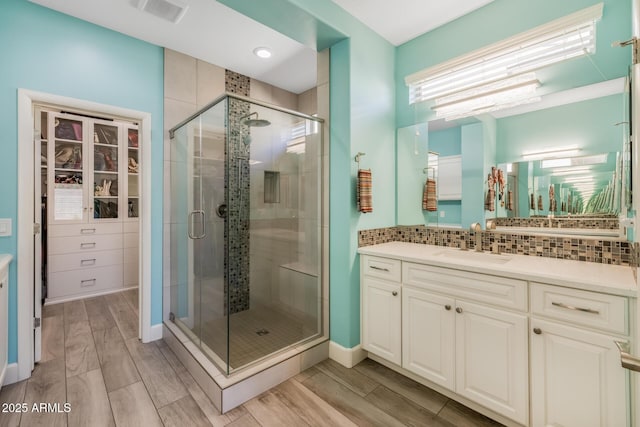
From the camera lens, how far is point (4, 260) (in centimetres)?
181

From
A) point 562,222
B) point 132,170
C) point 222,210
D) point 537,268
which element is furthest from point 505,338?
point 132,170

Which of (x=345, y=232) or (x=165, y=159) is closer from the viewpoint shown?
(x=345, y=232)

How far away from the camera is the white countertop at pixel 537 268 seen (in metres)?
1.27

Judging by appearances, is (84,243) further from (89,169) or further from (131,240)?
(89,169)

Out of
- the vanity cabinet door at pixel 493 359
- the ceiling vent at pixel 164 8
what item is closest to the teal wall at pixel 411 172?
the vanity cabinet door at pixel 493 359

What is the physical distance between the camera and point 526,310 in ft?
4.78

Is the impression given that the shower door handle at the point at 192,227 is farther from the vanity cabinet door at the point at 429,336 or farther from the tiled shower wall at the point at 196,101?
the vanity cabinet door at the point at 429,336

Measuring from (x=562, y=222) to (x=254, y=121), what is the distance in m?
2.26

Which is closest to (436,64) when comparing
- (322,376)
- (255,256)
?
(255,256)

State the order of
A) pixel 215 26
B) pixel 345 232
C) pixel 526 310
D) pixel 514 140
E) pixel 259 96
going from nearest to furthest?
pixel 526 310 < pixel 514 140 < pixel 345 232 < pixel 215 26 < pixel 259 96

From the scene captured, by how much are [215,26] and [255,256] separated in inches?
77.3

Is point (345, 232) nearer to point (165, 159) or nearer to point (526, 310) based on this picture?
point (526, 310)

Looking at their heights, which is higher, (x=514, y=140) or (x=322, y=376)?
(x=514, y=140)

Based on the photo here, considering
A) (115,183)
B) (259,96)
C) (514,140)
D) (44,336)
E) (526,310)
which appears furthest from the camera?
(115,183)
